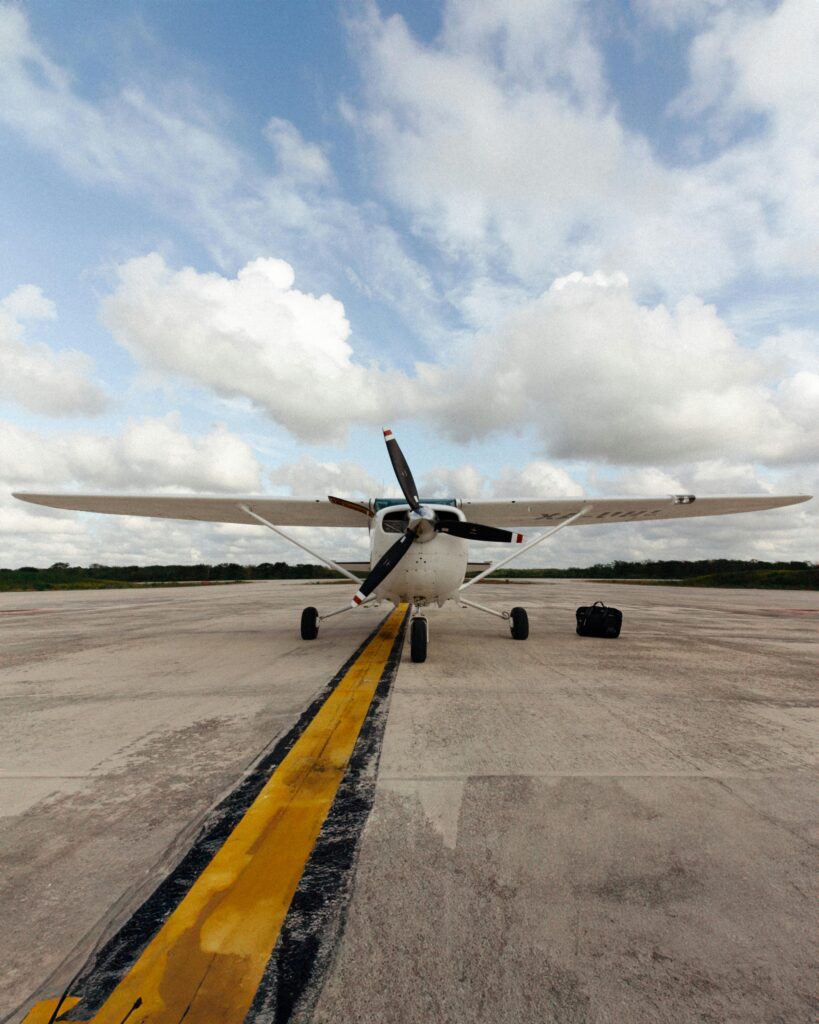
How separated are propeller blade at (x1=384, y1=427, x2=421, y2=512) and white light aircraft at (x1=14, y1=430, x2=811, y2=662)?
1cm

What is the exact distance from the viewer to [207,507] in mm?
10727

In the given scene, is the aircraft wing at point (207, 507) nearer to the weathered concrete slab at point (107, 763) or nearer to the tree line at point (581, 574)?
the weathered concrete slab at point (107, 763)

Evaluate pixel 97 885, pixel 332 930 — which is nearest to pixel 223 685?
pixel 97 885

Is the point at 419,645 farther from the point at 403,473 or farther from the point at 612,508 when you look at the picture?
the point at 612,508

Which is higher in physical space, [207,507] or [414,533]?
[207,507]

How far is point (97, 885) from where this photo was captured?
65.6 inches

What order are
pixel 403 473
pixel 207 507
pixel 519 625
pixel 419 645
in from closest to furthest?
1. pixel 419 645
2. pixel 403 473
3. pixel 519 625
4. pixel 207 507

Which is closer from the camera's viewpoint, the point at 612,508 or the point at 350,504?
the point at 350,504

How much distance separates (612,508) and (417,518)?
6033mm

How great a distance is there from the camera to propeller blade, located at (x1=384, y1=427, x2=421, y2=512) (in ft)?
23.2

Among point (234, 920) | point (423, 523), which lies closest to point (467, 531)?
point (423, 523)

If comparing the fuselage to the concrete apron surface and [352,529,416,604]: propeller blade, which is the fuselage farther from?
the concrete apron surface

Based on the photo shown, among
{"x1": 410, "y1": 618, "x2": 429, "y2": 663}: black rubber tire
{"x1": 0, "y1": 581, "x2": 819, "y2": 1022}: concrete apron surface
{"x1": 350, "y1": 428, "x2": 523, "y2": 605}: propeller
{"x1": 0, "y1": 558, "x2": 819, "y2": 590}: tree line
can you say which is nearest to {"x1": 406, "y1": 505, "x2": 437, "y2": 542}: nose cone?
{"x1": 350, "y1": 428, "x2": 523, "y2": 605}: propeller

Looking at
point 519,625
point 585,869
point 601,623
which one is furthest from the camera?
point 601,623
